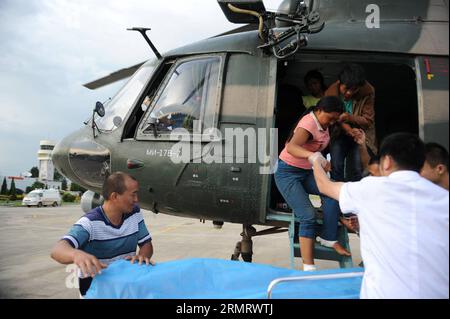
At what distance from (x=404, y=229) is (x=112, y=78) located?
5.76 metres

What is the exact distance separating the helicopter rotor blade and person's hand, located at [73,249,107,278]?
431 cm

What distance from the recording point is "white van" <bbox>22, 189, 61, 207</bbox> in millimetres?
37969

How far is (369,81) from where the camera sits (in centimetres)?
560

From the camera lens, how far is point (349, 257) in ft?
11.5

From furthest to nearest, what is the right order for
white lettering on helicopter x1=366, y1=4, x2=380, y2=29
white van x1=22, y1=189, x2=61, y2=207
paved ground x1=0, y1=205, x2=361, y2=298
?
white van x1=22, y1=189, x2=61, y2=207, paved ground x1=0, y1=205, x2=361, y2=298, white lettering on helicopter x1=366, y1=4, x2=380, y2=29

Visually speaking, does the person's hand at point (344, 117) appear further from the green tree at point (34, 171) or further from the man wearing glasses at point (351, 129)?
the green tree at point (34, 171)

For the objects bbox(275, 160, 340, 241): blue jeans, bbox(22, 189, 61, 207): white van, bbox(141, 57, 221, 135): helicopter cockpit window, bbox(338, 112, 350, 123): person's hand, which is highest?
bbox(141, 57, 221, 135): helicopter cockpit window

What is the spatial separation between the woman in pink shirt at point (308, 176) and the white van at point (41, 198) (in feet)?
129

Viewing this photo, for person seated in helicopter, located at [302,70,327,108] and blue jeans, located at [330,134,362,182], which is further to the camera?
person seated in helicopter, located at [302,70,327,108]

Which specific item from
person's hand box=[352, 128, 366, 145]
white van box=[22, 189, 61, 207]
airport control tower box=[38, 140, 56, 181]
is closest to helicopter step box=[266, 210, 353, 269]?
person's hand box=[352, 128, 366, 145]

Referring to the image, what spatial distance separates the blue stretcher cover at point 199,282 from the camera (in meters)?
2.48

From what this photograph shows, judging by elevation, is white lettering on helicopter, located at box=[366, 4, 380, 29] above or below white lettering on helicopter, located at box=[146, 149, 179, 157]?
above

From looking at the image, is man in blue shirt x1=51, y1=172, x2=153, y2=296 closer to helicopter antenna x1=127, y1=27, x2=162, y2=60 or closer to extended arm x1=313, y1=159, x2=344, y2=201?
extended arm x1=313, y1=159, x2=344, y2=201

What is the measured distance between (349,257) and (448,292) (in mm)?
1612
